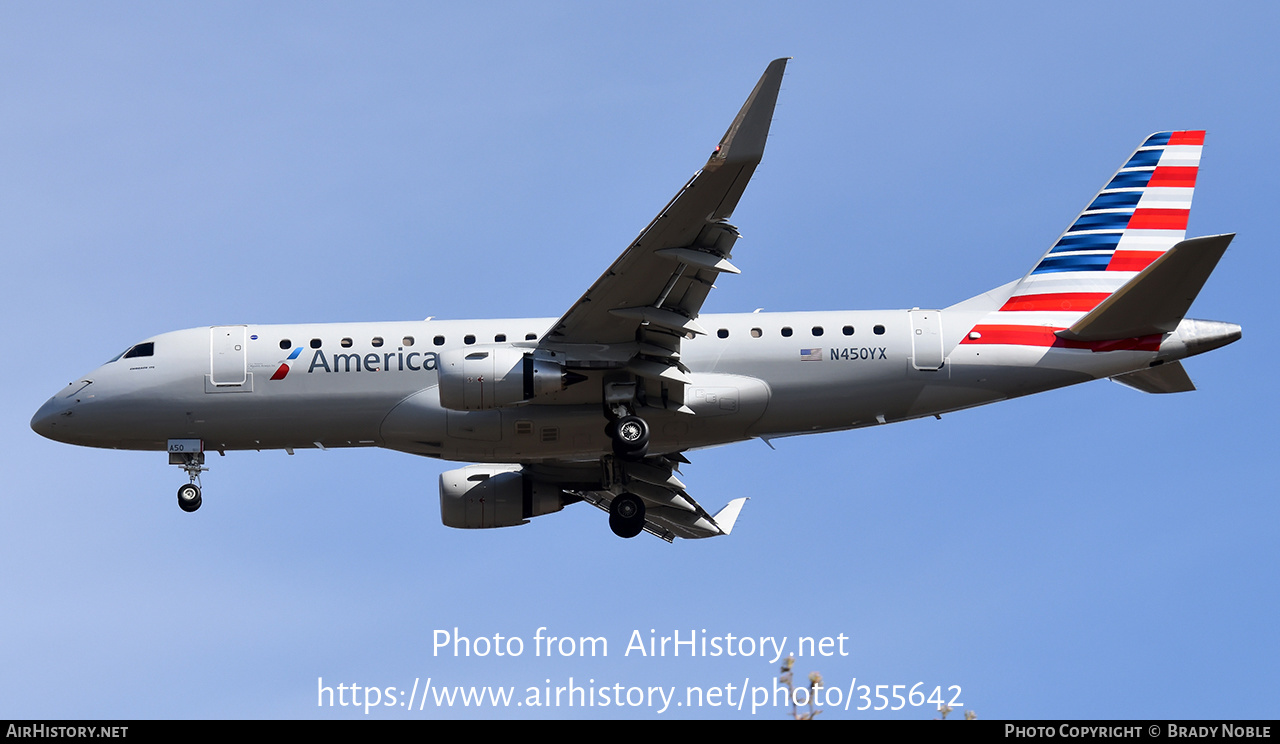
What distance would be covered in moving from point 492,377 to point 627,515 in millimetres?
5666

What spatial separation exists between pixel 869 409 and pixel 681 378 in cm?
412

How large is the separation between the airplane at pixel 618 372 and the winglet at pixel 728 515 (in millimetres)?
5782

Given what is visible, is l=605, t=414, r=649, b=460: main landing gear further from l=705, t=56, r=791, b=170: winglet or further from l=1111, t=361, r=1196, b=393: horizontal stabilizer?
l=1111, t=361, r=1196, b=393: horizontal stabilizer

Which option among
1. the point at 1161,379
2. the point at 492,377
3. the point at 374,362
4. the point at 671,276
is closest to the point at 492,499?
the point at 374,362

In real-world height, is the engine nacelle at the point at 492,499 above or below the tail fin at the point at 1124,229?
below

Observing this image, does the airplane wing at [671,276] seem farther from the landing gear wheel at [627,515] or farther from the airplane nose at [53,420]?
the airplane nose at [53,420]

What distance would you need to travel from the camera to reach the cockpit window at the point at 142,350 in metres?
29.6

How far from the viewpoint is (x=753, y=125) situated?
23062mm

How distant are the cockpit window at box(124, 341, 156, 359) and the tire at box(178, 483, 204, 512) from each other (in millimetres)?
2976

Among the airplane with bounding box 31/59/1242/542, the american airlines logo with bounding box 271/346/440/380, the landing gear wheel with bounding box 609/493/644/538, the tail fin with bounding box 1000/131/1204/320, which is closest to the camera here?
the airplane with bounding box 31/59/1242/542

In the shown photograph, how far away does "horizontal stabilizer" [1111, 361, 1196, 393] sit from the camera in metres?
29.0

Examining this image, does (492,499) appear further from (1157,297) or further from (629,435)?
(1157,297)

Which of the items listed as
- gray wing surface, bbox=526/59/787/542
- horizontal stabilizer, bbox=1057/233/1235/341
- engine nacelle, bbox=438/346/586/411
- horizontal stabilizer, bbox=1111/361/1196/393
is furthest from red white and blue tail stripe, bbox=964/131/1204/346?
engine nacelle, bbox=438/346/586/411

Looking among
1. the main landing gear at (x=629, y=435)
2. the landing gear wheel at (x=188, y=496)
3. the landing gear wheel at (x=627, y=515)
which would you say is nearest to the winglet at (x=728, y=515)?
the landing gear wheel at (x=627, y=515)
